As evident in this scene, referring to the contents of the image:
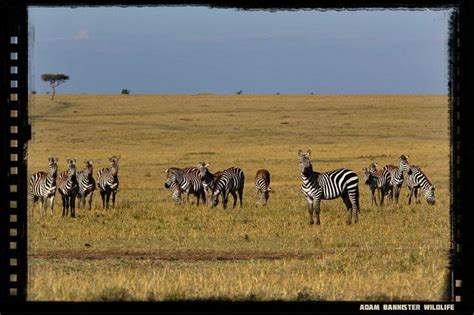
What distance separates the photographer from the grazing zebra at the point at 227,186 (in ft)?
74.5

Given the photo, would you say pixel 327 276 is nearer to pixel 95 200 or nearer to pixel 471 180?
pixel 471 180

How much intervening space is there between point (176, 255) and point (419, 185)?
1168 centimetres

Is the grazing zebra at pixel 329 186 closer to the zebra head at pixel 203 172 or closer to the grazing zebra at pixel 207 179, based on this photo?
the grazing zebra at pixel 207 179

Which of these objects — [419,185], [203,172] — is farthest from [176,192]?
[419,185]

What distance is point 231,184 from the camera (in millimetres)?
23000

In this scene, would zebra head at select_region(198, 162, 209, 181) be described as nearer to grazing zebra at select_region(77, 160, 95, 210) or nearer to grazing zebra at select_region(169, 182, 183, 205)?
grazing zebra at select_region(169, 182, 183, 205)

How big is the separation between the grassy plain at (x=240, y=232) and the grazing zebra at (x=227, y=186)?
824 millimetres

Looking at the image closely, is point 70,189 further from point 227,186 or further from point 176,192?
point 227,186

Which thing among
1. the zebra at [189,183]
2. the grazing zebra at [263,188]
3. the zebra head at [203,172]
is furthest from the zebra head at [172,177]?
the grazing zebra at [263,188]

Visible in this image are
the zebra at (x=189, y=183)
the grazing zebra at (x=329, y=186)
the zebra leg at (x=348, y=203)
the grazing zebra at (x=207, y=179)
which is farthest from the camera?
Answer: the zebra at (x=189, y=183)

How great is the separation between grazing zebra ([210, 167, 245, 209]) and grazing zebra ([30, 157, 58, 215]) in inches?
170

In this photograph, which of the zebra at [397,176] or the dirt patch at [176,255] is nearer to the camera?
the dirt patch at [176,255]

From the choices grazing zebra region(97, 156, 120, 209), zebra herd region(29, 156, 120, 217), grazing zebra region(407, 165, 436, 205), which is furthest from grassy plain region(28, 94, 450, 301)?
grazing zebra region(97, 156, 120, 209)

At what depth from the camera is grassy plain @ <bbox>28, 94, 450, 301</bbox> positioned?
305 inches
